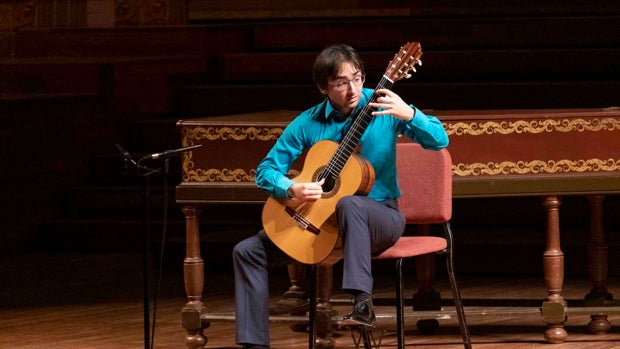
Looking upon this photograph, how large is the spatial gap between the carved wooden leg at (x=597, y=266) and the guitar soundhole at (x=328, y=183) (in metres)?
1.61

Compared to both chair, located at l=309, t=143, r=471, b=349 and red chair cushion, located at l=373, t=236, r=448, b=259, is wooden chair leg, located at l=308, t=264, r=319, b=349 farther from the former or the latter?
chair, located at l=309, t=143, r=471, b=349

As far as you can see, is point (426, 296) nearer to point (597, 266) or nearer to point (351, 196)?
point (597, 266)

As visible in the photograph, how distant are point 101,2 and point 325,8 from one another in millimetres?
1614

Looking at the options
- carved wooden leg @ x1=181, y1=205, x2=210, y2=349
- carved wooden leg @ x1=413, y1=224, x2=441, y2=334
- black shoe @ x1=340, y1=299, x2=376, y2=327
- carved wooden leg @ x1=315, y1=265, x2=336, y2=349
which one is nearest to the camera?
black shoe @ x1=340, y1=299, x2=376, y2=327

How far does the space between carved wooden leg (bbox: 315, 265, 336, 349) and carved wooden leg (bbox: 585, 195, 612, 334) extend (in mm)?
1127

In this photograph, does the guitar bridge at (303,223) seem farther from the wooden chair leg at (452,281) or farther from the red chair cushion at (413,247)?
the wooden chair leg at (452,281)

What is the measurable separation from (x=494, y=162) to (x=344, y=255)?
1.30 meters

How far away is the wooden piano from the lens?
231 inches

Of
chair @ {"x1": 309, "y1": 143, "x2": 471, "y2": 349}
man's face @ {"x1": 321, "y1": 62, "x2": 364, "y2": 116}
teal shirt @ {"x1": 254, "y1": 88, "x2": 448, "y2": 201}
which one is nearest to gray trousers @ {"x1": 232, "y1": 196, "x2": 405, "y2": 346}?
teal shirt @ {"x1": 254, "y1": 88, "x2": 448, "y2": 201}

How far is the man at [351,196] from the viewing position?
4824 millimetres

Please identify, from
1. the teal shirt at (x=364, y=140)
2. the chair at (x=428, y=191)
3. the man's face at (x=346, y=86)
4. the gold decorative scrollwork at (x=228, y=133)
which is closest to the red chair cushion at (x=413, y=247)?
the chair at (x=428, y=191)

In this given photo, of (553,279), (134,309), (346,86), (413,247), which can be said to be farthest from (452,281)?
(134,309)

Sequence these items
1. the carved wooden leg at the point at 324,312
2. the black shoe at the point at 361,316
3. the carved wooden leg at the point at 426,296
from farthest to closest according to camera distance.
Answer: the carved wooden leg at the point at 426,296 → the carved wooden leg at the point at 324,312 → the black shoe at the point at 361,316

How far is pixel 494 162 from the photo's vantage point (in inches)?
233
